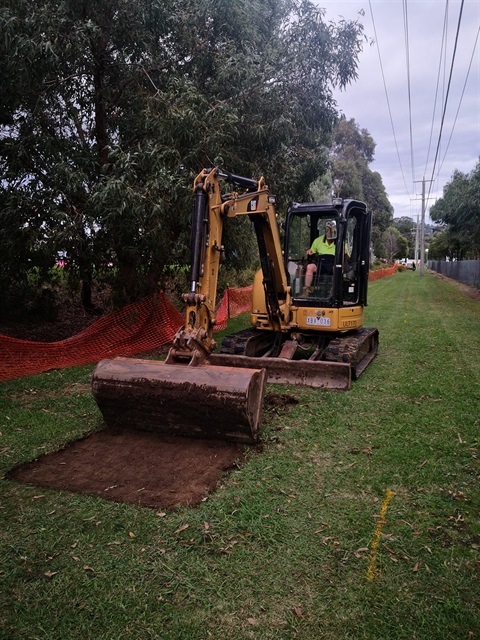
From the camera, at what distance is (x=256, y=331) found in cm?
917

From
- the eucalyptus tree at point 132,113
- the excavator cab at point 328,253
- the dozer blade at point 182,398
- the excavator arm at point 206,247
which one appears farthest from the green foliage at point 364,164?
the dozer blade at point 182,398

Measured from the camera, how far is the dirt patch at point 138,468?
4258 mm

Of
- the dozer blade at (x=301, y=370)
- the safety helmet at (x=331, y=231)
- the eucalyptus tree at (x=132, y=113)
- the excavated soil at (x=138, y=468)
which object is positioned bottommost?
the excavated soil at (x=138, y=468)

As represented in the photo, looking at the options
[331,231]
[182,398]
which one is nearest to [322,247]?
[331,231]

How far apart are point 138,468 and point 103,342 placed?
569cm

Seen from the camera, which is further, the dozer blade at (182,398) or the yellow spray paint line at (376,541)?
the dozer blade at (182,398)

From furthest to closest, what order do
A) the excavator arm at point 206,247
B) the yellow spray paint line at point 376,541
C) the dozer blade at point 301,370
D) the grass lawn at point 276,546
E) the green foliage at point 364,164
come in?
the green foliage at point 364,164, the dozer blade at point 301,370, the excavator arm at point 206,247, the yellow spray paint line at point 376,541, the grass lawn at point 276,546

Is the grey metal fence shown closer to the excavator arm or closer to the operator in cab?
the operator in cab

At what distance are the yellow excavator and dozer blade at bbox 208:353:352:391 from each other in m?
0.01

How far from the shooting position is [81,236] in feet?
29.2

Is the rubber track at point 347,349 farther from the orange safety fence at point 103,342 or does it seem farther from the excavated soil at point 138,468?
the orange safety fence at point 103,342

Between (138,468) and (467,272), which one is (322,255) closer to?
(138,468)

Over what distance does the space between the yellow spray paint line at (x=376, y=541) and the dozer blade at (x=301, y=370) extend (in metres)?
3.11

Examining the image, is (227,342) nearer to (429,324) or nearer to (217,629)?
(217,629)
